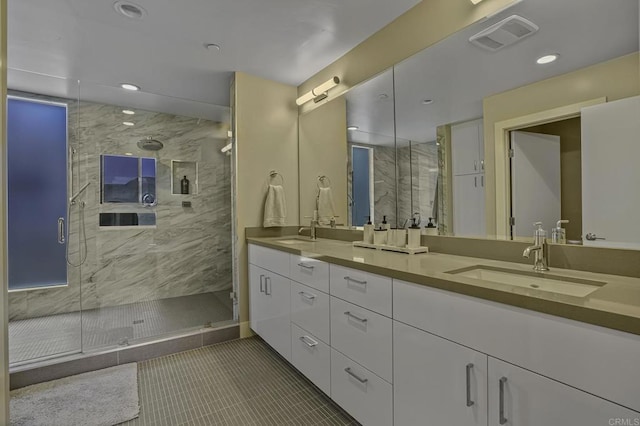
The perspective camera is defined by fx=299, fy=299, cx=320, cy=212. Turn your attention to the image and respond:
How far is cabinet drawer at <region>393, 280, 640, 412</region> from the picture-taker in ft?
2.27

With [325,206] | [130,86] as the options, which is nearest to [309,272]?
[325,206]

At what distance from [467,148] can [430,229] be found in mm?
519

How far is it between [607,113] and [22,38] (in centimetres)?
360

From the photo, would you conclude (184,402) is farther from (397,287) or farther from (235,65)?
(235,65)

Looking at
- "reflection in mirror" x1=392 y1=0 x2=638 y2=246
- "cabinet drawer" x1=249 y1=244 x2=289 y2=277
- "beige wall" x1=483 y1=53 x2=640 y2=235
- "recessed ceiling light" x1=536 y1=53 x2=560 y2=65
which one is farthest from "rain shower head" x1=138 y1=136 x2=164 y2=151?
"recessed ceiling light" x1=536 y1=53 x2=560 y2=65

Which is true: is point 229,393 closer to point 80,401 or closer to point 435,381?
point 80,401

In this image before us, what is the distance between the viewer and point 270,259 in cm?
236

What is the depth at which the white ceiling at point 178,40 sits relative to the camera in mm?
1908

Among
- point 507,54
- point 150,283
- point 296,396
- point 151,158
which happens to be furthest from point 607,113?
point 150,283

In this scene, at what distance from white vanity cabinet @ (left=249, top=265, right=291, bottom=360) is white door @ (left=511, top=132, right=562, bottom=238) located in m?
1.45

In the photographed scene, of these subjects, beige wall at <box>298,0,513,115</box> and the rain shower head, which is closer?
beige wall at <box>298,0,513,115</box>

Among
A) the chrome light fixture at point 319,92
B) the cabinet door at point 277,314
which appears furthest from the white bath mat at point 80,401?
the chrome light fixture at point 319,92

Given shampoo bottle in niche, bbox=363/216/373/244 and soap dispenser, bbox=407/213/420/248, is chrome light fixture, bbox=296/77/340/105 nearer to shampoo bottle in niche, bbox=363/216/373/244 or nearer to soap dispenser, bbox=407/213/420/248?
shampoo bottle in niche, bbox=363/216/373/244

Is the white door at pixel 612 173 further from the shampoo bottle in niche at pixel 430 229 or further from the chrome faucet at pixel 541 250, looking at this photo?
the shampoo bottle in niche at pixel 430 229
